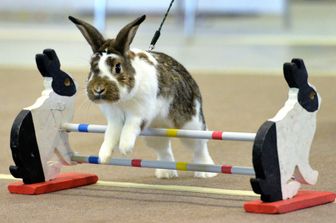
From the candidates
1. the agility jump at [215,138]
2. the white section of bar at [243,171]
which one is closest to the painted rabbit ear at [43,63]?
the agility jump at [215,138]

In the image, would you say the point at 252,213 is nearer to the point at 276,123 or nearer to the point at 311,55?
the point at 276,123

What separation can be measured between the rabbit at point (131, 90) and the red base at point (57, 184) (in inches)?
14.0

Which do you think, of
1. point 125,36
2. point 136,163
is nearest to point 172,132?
point 136,163

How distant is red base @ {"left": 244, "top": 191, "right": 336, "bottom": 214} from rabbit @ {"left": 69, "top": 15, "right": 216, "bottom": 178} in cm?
53

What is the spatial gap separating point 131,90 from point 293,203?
0.75 meters

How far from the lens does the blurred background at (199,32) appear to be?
31.4 feet

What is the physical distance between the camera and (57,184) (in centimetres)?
414

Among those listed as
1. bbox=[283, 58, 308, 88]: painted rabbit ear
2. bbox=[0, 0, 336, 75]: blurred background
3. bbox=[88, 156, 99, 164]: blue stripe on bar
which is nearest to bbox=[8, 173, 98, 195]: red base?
bbox=[88, 156, 99, 164]: blue stripe on bar

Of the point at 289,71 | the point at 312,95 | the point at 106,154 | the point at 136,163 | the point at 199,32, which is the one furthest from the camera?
the point at 199,32

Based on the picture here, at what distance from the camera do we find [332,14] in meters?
16.1

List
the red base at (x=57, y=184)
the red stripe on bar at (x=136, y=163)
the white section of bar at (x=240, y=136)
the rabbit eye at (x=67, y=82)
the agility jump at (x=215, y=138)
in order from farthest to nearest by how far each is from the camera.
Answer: the rabbit eye at (x=67, y=82), the red base at (x=57, y=184), the red stripe on bar at (x=136, y=163), the white section of bar at (x=240, y=136), the agility jump at (x=215, y=138)

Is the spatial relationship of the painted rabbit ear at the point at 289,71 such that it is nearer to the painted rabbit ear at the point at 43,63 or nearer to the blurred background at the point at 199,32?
the painted rabbit ear at the point at 43,63

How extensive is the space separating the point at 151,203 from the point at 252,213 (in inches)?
17.5

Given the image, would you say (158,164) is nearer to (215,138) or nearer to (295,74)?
(215,138)
